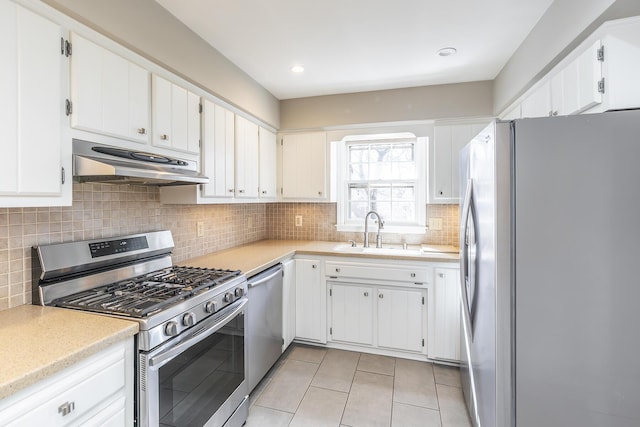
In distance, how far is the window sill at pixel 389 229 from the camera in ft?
10.7

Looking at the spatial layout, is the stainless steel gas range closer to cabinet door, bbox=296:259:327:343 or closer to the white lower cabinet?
the white lower cabinet

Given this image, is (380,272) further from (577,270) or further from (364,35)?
(364,35)

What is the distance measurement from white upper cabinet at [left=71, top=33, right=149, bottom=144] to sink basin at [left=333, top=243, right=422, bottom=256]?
1915 mm

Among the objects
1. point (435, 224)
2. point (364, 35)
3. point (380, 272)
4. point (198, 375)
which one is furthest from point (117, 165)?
point (435, 224)

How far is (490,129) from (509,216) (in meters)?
0.40

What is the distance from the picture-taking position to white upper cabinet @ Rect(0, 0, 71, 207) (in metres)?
1.10

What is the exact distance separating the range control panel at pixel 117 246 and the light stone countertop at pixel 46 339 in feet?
1.16

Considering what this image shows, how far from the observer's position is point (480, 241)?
5.07 feet

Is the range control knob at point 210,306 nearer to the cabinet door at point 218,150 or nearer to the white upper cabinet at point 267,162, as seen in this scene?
the cabinet door at point 218,150

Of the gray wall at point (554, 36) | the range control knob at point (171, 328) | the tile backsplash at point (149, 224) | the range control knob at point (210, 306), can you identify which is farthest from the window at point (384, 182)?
the range control knob at point (171, 328)

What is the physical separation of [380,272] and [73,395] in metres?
2.16

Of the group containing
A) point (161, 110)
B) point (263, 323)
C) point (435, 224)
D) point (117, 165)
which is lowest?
point (263, 323)

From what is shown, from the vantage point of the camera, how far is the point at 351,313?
2816mm

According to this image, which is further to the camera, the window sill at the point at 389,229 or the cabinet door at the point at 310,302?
the window sill at the point at 389,229
